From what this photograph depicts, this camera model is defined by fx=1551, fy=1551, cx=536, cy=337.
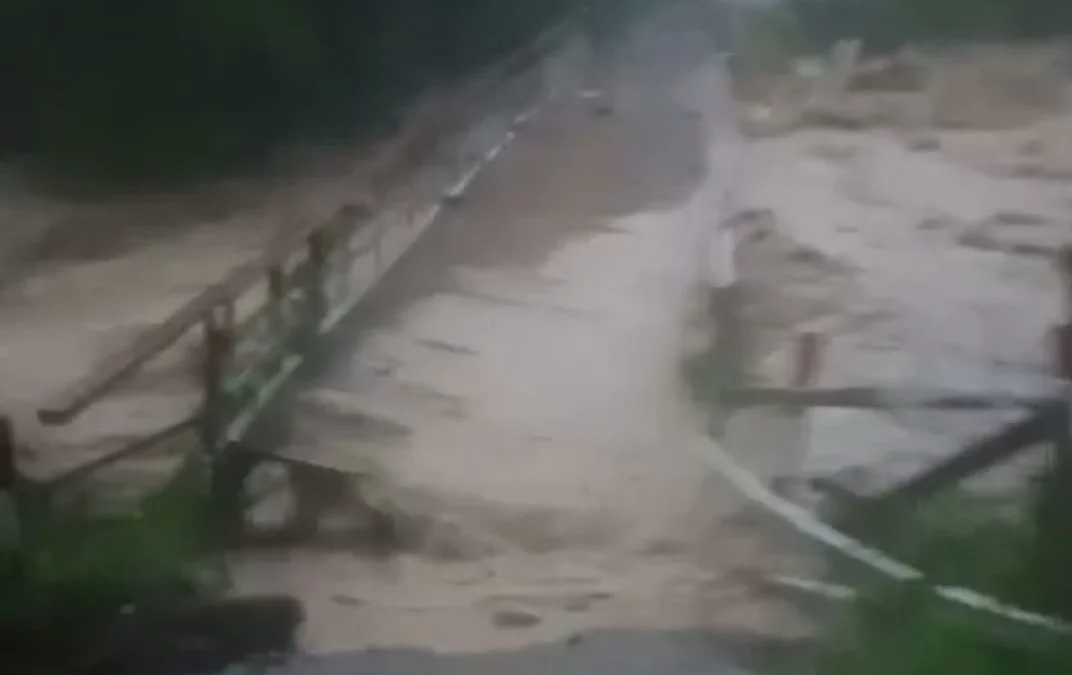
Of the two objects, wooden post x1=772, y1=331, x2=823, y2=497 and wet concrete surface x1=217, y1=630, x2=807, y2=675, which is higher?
wooden post x1=772, y1=331, x2=823, y2=497

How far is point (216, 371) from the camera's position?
1359 millimetres

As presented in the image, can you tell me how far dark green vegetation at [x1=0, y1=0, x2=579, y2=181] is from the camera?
4.53ft

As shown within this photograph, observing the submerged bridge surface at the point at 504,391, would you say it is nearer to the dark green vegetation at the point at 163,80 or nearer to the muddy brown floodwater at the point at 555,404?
the muddy brown floodwater at the point at 555,404

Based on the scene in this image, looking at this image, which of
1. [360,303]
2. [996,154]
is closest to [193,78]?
[360,303]

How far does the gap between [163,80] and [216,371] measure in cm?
27

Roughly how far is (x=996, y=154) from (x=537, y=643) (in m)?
0.58

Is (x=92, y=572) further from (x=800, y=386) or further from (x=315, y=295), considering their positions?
(x=800, y=386)

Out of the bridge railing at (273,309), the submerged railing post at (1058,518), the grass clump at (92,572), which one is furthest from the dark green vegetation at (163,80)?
the submerged railing post at (1058,518)

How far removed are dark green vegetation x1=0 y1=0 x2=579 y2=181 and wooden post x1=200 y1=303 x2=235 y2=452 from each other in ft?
0.45

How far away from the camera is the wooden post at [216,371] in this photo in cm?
136

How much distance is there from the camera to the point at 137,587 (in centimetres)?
134

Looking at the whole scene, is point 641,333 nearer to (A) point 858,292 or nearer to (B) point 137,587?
(A) point 858,292

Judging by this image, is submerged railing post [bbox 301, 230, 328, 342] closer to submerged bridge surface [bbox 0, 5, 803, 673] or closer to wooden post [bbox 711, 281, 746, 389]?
submerged bridge surface [bbox 0, 5, 803, 673]

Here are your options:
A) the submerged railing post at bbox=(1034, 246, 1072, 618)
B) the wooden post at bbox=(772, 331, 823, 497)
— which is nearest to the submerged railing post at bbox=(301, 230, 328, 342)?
the wooden post at bbox=(772, 331, 823, 497)
